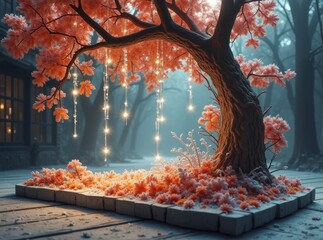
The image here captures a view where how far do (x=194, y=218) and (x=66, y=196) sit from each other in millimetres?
2058

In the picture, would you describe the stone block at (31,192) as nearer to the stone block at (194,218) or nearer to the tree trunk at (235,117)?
the stone block at (194,218)

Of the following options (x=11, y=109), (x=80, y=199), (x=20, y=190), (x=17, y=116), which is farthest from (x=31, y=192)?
(x=17, y=116)

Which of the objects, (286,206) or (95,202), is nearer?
(286,206)

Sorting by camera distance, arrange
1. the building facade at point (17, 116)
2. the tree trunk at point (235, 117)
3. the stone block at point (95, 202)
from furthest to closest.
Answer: the building facade at point (17, 116)
the tree trunk at point (235, 117)
the stone block at point (95, 202)

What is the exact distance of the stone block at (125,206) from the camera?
13.5 ft

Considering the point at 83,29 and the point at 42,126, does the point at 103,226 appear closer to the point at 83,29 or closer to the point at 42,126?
the point at 83,29

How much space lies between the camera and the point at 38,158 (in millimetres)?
13430

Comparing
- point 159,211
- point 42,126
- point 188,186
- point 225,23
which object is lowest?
point 159,211

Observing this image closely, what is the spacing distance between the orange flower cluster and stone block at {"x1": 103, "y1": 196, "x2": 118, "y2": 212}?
167 millimetres

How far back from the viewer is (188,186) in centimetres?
436

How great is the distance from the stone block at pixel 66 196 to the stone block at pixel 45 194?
85 mm

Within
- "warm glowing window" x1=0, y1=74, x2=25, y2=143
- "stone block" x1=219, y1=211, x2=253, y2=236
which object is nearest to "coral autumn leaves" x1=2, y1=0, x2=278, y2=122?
"stone block" x1=219, y1=211, x2=253, y2=236

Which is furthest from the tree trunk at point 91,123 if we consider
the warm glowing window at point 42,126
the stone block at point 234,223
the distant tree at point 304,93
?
the stone block at point 234,223

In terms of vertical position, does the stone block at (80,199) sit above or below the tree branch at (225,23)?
below
